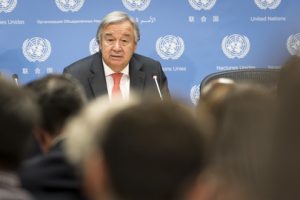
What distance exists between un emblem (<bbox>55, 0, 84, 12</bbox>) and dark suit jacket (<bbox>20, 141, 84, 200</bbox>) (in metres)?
3.90

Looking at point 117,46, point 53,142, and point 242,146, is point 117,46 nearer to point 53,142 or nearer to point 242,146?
point 53,142

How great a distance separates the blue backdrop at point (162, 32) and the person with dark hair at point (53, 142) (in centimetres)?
317

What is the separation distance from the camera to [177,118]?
103 cm

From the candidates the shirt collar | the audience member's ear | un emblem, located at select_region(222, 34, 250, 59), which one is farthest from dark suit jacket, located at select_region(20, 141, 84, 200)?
un emblem, located at select_region(222, 34, 250, 59)

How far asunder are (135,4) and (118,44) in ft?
3.46

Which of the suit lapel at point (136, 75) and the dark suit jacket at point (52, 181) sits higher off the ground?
the dark suit jacket at point (52, 181)

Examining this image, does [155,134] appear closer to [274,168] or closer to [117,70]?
[274,168]

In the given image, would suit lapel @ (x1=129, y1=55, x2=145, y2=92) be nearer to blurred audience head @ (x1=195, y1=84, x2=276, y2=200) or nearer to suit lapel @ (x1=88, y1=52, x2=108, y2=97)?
suit lapel @ (x1=88, y1=52, x2=108, y2=97)

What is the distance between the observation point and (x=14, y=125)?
1.48m

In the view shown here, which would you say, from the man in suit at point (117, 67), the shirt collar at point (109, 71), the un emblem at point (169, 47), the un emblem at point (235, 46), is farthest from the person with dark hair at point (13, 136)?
the un emblem at point (235, 46)

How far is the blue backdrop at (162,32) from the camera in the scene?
5336 millimetres

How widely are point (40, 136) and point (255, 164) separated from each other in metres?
0.92

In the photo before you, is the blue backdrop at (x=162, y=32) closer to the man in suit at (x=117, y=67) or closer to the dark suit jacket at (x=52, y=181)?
the man in suit at (x=117, y=67)

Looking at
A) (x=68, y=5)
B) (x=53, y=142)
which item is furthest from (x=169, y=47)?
(x=53, y=142)
